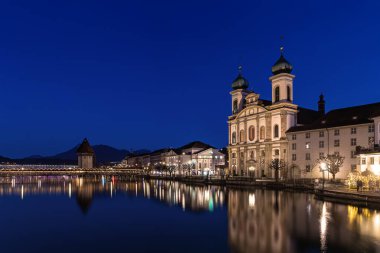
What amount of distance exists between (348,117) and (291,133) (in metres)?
11.8

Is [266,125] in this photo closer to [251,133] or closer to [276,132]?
[276,132]

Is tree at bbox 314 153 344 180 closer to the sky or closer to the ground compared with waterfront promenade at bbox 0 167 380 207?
closer to the sky

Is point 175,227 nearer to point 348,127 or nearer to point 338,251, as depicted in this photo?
point 338,251

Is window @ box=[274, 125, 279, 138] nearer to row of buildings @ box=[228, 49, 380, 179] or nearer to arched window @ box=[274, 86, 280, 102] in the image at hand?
row of buildings @ box=[228, 49, 380, 179]

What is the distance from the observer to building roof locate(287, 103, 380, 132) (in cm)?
5963

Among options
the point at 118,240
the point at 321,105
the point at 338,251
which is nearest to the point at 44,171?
the point at 321,105

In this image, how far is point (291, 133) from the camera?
7350 cm

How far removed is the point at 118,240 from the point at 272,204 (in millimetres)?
21571

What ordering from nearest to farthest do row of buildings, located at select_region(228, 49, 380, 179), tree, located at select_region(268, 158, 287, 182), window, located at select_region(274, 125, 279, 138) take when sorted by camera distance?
row of buildings, located at select_region(228, 49, 380, 179) → tree, located at select_region(268, 158, 287, 182) → window, located at select_region(274, 125, 279, 138)

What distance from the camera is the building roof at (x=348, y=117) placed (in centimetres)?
5963

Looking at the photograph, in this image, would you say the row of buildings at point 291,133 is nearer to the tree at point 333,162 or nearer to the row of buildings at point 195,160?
the tree at point 333,162

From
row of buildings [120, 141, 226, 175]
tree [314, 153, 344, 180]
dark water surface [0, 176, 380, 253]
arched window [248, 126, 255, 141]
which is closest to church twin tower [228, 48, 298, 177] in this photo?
arched window [248, 126, 255, 141]

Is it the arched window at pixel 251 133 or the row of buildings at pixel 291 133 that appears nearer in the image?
the row of buildings at pixel 291 133

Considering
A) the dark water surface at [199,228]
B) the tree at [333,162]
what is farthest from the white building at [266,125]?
the dark water surface at [199,228]
